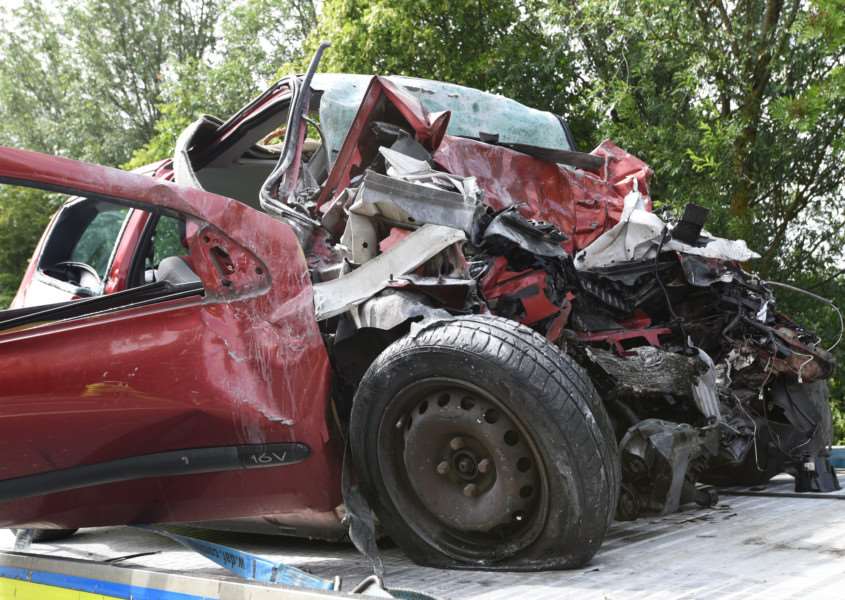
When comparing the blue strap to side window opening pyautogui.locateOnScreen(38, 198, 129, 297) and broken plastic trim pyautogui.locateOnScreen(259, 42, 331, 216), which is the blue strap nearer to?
broken plastic trim pyautogui.locateOnScreen(259, 42, 331, 216)

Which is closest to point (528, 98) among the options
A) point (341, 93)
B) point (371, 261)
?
point (341, 93)

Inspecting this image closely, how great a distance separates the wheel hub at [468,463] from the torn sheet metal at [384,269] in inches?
18.5

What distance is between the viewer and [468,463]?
2838 millimetres

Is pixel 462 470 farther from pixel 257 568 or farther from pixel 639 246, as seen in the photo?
pixel 639 246

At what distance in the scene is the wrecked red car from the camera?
274 cm

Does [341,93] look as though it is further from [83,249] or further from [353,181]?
[83,249]

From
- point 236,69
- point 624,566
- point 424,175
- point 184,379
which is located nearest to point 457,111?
point 424,175

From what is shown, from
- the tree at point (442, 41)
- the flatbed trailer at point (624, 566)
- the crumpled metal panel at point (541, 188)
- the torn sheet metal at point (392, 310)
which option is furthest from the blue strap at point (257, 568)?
the tree at point (442, 41)

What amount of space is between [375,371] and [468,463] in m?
0.42

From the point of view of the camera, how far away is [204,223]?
2.95 metres

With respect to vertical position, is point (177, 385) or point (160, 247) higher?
point (160, 247)

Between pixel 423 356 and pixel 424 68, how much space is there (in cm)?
1255

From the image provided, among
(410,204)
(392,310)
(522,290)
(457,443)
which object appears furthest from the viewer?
(522,290)

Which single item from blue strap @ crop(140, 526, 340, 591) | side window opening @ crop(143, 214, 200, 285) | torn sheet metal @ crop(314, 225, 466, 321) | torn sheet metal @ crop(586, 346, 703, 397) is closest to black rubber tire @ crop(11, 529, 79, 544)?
side window opening @ crop(143, 214, 200, 285)
